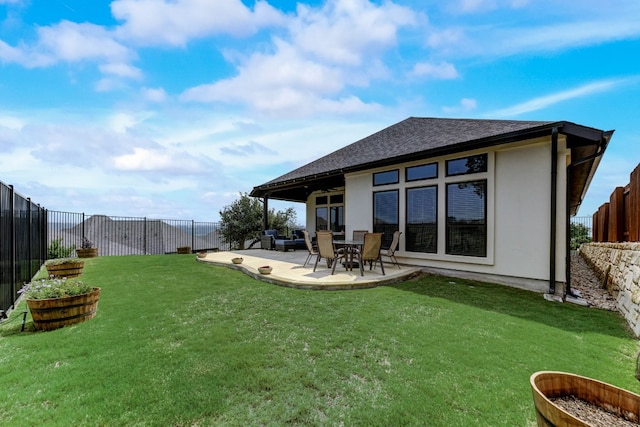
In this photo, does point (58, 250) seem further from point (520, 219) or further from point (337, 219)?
point (520, 219)

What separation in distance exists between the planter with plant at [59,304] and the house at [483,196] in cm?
699

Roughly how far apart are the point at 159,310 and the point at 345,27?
7901mm

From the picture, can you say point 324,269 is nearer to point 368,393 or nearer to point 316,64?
point 368,393

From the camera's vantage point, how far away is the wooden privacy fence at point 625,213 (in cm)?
597

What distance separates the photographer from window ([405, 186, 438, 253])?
728 cm

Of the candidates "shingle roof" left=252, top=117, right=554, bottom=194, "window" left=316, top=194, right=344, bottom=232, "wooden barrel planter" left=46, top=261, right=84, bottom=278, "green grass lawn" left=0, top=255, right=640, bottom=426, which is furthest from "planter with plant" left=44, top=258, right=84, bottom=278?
"window" left=316, top=194, right=344, bottom=232

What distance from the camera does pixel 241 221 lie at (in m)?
16.7

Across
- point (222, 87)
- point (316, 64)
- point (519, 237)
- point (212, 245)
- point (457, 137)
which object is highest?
point (316, 64)

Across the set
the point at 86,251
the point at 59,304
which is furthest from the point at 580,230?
the point at 86,251

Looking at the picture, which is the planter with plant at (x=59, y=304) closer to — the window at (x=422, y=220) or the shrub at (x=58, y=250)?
the window at (x=422, y=220)

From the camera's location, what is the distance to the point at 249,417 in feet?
6.48

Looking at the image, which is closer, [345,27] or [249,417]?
[249,417]

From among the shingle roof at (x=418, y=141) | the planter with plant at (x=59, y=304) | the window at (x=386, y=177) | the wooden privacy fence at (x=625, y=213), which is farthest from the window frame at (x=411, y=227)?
the planter with plant at (x=59, y=304)

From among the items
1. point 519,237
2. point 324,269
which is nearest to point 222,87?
point 324,269
